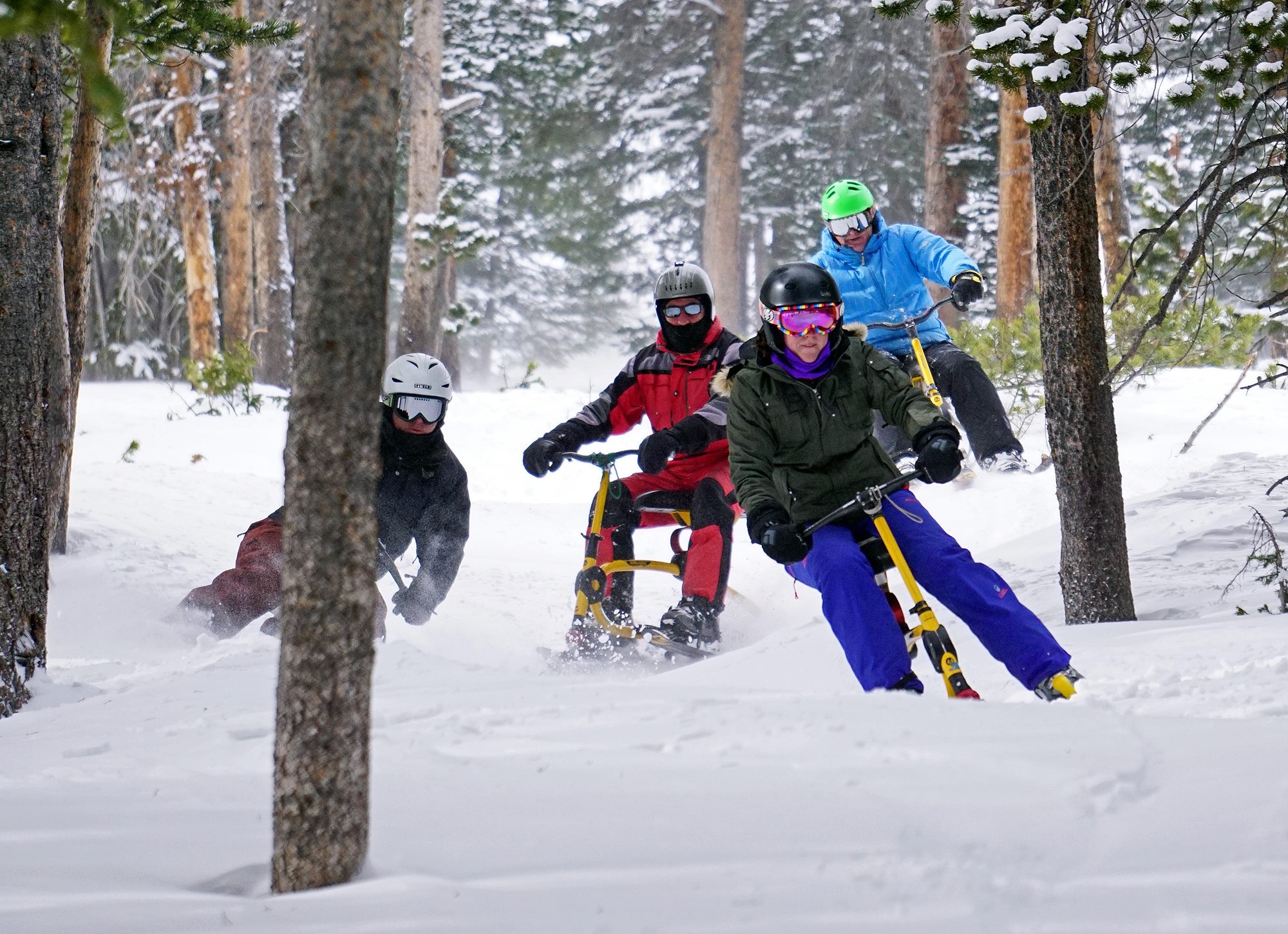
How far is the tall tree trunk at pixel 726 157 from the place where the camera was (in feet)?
70.6

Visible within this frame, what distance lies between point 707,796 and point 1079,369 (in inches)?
129

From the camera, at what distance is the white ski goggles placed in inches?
275

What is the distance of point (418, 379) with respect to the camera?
21.3 ft

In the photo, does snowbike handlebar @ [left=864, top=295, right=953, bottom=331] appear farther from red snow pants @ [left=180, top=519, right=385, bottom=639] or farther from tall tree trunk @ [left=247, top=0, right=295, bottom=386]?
tall tree trunk @ [left=247, top=0, right=295, bottom=386]

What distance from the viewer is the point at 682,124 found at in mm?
25641

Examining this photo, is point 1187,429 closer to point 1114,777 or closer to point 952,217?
point 952,217

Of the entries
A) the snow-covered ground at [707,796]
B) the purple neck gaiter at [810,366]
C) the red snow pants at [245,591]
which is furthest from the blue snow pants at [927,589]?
the red snow pants at [245,591]

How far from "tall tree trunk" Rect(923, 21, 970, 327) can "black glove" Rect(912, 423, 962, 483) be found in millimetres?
12697

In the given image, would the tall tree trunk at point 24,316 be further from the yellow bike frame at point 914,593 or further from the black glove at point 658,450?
the yellow bike frame at point 914,593

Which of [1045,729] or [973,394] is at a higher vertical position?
[973,394]

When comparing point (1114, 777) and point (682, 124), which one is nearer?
point (1114, 777)

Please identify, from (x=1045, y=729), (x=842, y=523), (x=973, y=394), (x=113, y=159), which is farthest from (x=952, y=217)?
(x=1045, y=729)

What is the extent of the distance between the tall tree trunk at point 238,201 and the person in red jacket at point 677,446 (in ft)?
37.5

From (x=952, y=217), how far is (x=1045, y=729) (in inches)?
574
